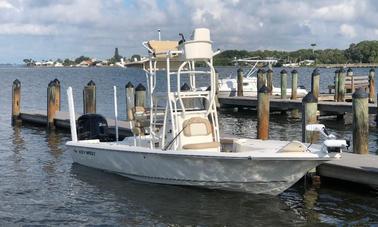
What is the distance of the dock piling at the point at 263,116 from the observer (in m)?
17.2

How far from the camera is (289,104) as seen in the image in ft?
85.9

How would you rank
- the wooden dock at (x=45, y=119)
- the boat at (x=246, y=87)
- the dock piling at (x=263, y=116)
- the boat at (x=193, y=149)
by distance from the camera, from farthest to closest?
the boat at (x=246, y=87) → the wooden dock at (x=45, y=119) → the dock piling at (x=263, y=116) → the boat at (x=193, y=149)

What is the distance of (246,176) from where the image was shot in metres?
11.6

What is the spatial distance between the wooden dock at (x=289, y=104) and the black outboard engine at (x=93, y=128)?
36.7ft

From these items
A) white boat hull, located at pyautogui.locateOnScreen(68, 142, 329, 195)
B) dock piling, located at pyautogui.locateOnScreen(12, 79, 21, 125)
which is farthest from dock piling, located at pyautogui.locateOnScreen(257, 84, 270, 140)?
dock piling, located at pyautogui.locateOnScreen(12, 79, 21, 125)

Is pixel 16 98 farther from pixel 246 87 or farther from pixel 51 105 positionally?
pixel 246 87

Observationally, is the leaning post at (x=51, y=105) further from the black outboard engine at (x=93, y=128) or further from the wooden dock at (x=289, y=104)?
the wooden dock at (x=289, y=104)

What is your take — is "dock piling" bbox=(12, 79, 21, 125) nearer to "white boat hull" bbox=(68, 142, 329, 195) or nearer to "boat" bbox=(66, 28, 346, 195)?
"boat" bbox=(66, 28, 346, 195)

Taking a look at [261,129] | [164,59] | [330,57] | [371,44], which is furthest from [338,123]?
[371,44]

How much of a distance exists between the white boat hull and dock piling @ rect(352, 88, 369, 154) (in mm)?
2898

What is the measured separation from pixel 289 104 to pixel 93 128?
12.2m

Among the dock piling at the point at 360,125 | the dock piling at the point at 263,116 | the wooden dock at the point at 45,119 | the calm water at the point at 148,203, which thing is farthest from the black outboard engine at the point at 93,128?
the dock piling at the point at 360,125

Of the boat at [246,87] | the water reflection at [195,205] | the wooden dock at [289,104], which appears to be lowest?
the water reflection at [195,205]

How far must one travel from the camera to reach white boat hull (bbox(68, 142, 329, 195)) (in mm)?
11281
